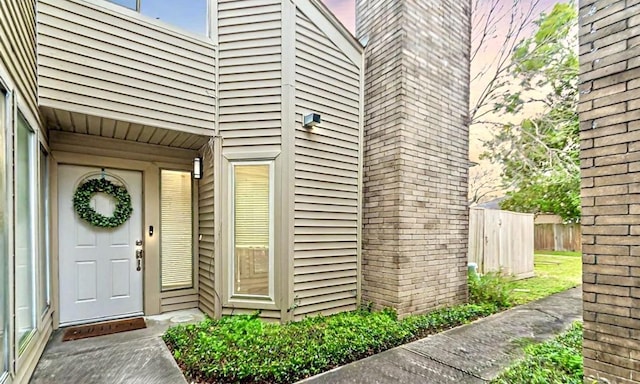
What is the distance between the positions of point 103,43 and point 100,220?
2104 millimetres

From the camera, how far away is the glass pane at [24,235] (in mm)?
2447

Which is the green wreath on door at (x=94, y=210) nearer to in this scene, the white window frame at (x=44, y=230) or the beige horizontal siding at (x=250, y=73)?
the white window frame at (x=44, y=230)

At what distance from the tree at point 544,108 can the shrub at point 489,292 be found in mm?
5111

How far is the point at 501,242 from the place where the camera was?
664cm

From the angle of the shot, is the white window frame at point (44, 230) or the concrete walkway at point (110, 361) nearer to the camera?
the concrete walkway at point (110, 361)

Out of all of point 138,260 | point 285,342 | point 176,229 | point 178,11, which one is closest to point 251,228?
point 176,229

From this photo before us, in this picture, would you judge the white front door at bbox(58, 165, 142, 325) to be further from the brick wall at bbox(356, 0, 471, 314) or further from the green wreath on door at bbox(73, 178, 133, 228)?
the brick wall at bbox(356, 0, 471, 314)

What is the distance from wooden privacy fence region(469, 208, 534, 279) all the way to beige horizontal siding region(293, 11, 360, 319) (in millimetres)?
3207

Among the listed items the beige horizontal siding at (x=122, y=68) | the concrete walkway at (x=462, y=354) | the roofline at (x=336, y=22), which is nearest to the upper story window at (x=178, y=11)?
the beige horizontal siding at (x=122, y=68)

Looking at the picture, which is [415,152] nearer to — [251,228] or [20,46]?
[251,228]

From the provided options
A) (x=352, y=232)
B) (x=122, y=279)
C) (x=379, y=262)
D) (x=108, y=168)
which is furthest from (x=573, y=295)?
(x=108, y=168)

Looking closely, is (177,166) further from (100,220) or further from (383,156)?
(383,156)

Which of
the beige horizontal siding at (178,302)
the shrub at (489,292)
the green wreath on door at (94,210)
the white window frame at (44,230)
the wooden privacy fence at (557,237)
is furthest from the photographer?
the wooden privacy fence at (557,237)

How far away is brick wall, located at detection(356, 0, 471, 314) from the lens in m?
4.17
